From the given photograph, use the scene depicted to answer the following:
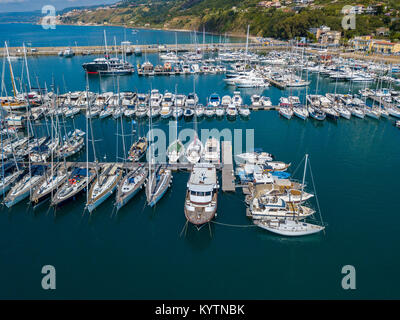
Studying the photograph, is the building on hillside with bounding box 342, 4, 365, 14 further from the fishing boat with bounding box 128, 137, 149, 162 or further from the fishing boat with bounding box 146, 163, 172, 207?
the fishing boat with bounding box 146, 163, 172, 207

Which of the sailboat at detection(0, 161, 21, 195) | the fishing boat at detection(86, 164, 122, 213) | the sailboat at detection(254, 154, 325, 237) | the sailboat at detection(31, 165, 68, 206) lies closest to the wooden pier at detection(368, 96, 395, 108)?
the sailboat at detection(254, 154, 325, 237)

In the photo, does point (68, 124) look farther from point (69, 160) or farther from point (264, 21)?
point (264, 21)

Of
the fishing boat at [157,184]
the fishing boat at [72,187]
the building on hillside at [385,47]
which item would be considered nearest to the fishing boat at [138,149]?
the fishing boat at [157,184]

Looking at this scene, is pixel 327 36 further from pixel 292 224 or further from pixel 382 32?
pixel 292 224

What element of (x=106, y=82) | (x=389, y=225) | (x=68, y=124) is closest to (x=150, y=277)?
(x=389, y=225)

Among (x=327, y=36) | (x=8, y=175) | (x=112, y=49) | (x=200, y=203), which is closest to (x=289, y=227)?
(x=200, y=203)

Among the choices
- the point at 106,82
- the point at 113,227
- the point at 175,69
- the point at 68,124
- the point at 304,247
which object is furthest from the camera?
the point at 175,69
